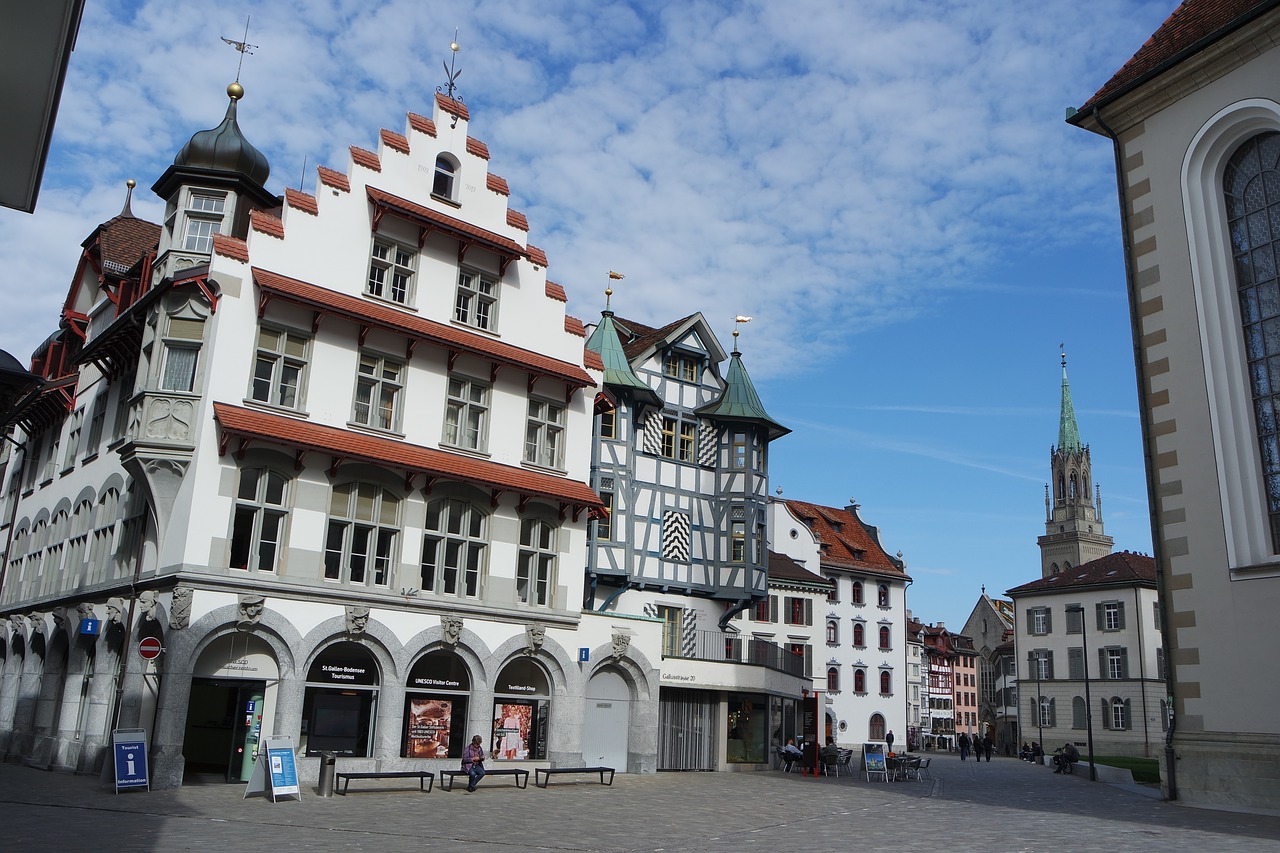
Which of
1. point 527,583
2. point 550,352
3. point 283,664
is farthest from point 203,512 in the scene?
point 550,352

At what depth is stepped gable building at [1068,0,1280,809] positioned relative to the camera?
2173 cm

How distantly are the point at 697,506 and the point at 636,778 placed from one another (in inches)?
525

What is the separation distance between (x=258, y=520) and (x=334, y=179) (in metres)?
9.36

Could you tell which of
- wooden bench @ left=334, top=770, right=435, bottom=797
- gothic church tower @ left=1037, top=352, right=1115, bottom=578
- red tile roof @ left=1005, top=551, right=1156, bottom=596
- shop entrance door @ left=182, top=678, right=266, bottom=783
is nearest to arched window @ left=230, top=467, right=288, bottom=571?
shop entrance door @ left=182, top=678, right=266, bottom=783

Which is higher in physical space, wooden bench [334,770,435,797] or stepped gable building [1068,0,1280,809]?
stepped gable building [1068,0,1280,809]

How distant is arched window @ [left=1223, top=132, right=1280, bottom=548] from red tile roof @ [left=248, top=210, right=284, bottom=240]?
22.7m

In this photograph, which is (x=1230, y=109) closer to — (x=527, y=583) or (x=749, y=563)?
(x=527, y=583)

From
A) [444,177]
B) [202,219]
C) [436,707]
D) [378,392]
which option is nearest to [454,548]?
[436,707]

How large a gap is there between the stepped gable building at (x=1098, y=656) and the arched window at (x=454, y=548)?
1957 inches

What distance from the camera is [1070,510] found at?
511 ft

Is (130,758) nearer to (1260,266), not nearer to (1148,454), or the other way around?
(1148,454)

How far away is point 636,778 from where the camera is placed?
3203 centimetres

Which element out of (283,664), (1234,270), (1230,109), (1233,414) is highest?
(1230,109)

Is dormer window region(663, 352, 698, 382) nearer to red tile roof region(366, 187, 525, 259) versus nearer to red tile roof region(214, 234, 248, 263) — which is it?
red tile roof region(366, 187, 525, 259)
